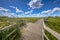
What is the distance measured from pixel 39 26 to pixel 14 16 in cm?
105

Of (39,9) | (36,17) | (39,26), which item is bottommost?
(39,26)

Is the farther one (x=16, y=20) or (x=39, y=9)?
(x=16, y=20)

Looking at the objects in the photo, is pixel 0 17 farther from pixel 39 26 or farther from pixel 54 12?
pixel 54 12

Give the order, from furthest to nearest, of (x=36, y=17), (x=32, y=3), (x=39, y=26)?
1. (x=39, y=26)
2. (x=36, y=17)
3. (x=32, y=3)

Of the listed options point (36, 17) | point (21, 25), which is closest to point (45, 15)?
point (36, 17)

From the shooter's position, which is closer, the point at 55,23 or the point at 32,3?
the point at 32,3

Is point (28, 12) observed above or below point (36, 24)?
above

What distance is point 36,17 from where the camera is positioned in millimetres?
4395

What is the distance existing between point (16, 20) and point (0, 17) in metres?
0.61

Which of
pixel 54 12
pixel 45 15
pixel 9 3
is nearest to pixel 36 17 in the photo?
pixel 45 15

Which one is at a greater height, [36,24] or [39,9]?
[39,9]

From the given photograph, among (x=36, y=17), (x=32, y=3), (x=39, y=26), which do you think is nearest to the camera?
(x=32, y=3)

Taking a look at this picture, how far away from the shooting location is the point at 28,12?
4270mm

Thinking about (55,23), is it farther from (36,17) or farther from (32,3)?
(32,3)
